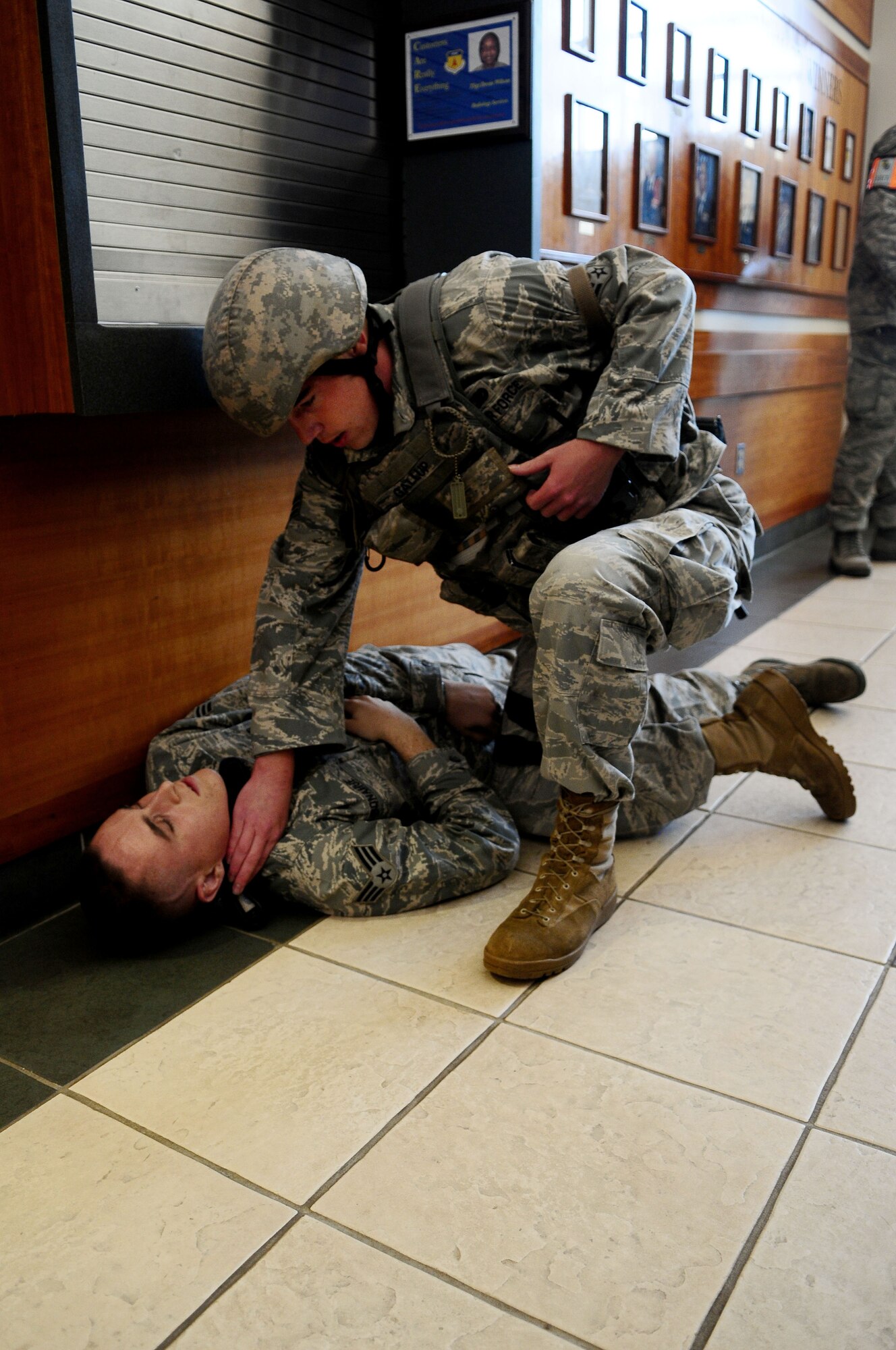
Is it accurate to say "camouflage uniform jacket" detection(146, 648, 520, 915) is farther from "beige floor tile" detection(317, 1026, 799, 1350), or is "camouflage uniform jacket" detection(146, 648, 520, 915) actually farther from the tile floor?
→ "beige floor tile" detection(317, 1026, 799, 1350)

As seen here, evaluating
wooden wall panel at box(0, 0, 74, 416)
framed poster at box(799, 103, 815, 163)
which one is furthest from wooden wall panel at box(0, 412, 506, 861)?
framed poster at box(799, 103, 815, 163)

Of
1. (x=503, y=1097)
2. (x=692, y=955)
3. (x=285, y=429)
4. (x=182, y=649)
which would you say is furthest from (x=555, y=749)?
(x=285, y=429)

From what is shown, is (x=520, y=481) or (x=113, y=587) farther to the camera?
(x=113, y=587)

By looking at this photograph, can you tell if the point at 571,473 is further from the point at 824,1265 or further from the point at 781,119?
the point at 781,119

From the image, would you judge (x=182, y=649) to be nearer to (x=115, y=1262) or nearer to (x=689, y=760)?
(x=689, y=760)

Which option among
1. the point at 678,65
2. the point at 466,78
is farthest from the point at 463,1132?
the point at 678,65

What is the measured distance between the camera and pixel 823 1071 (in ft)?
4.49

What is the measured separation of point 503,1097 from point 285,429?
1340mm

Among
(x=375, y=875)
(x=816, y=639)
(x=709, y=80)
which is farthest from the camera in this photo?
(x=709, y=80)

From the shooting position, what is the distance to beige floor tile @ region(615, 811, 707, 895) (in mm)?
1889

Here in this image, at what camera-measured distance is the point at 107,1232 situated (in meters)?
1.14

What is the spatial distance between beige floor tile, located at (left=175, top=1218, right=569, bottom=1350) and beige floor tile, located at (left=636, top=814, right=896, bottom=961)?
2.74ft

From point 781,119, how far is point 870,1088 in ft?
13.8

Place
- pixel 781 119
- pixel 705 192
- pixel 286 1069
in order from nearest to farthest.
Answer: pixel 286 1069, pixel 705 192, pixel 781 119
